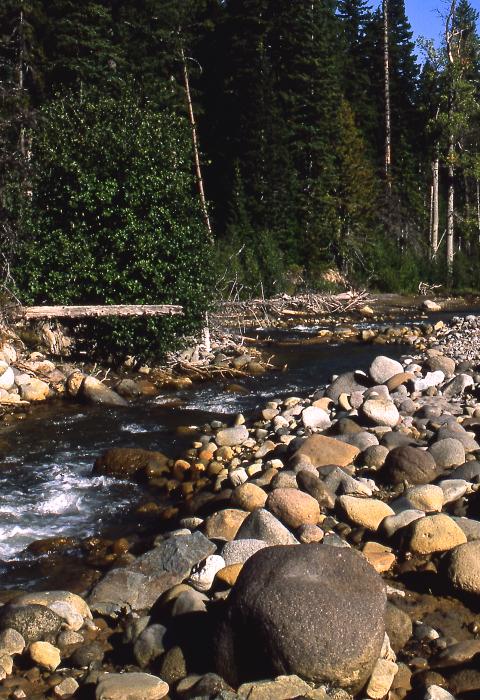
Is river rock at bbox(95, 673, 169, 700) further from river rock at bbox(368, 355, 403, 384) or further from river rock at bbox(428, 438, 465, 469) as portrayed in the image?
river rock at bbox(368, 355, 403, 384)

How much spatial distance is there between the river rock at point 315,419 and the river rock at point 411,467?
6.70ft

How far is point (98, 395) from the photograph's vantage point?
39.5 feet

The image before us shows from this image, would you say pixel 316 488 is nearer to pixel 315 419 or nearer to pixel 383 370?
pixel 315 419

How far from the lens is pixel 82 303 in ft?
47.5

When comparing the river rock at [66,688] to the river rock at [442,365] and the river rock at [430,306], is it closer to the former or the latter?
the river rock at [442,365]

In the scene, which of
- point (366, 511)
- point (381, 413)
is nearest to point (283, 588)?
point (366, 511)

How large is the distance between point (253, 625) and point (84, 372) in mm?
10116

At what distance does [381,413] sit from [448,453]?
150 centimetres

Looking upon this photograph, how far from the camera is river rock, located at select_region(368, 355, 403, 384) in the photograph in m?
11.4

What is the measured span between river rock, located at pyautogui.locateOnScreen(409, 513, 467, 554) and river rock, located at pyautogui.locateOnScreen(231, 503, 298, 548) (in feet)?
3.01

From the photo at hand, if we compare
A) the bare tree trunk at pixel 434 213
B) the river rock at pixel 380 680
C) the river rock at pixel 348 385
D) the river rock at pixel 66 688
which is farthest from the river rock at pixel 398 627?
the bare tree trunk at pixel 434 213

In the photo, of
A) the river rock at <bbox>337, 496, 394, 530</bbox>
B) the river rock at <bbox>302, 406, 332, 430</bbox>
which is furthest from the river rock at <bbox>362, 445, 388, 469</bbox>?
the river rock at <bbox>302, 406, 332, 430</bbox>

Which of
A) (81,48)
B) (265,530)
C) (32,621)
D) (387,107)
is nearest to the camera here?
(32,621)

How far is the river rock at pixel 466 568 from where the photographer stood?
5.26 metres
